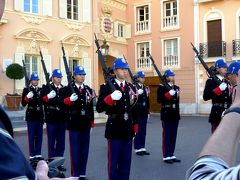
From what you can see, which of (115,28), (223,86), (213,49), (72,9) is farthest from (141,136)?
(115,28)

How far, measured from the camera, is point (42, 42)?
1973cm

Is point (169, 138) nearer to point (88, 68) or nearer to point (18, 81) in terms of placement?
point (18, 81)

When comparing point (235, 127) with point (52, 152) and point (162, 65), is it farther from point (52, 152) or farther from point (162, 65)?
point (162, 65)

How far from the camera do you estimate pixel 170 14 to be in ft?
83.8

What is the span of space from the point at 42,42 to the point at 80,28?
2987 millimetres

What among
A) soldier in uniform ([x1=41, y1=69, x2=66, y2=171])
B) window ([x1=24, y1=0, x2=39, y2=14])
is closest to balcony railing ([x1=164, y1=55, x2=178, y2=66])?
window ([x1=24, y1=0, x2=39, y2=14])

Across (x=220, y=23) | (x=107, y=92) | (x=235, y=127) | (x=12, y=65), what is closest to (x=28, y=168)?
(x=235, y=127)

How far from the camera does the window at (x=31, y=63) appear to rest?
18.9 m

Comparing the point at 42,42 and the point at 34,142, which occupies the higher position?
the point at 42,42

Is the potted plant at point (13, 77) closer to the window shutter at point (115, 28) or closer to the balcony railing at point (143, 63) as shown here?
the window shutter at point (115, 28)

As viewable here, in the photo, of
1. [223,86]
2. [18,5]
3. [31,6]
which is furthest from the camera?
[31,6]

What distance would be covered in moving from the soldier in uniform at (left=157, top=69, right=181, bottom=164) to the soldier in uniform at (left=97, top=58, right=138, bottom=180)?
2519 mm

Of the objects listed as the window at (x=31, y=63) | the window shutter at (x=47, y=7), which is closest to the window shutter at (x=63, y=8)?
the window shutter at (x=47, y=7)

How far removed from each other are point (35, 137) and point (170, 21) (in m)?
18.4
